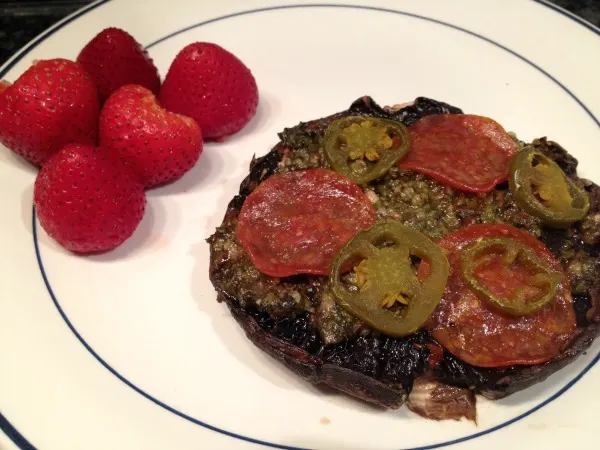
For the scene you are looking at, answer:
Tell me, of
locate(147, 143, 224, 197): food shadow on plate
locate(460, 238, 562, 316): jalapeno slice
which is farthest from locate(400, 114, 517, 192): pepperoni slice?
locate(147, 143, 224, 197): food shadow on plate

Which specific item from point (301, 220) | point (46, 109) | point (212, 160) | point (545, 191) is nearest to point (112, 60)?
point (46, 109)

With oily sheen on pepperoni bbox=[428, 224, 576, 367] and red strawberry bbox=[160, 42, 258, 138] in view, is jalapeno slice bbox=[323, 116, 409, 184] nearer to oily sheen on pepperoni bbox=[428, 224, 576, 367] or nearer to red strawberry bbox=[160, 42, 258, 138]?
oily sheen on pepperoni bbox=[428, 224, 576, 367]

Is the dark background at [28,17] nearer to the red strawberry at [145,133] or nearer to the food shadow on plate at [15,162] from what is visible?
the food shadow on plate at [15,162]

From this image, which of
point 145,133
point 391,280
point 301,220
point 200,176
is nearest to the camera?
point 391,280

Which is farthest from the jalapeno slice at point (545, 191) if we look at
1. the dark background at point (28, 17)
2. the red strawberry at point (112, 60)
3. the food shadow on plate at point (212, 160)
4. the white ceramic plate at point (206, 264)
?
the dark background at point (28, 17)

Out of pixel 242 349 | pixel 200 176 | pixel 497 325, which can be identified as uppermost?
pixel 497 325

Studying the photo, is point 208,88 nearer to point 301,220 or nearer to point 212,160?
point 212,160
